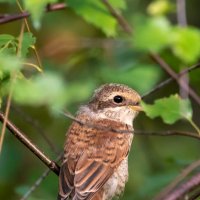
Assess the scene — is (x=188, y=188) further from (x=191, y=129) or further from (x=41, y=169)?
(x=191, y=129)

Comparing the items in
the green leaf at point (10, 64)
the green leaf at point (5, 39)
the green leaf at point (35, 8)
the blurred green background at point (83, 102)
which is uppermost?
the green leaf at point (35, 8)

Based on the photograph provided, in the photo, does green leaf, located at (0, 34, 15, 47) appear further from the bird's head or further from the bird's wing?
the bird's head

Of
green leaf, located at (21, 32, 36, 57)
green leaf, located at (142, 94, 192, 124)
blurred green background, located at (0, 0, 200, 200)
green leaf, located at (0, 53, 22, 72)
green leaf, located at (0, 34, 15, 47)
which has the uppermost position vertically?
green leaf, located at (0, 53, 22, 72)

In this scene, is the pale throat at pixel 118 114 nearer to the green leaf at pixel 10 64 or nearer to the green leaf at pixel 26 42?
the green leaf at pixel 26 42

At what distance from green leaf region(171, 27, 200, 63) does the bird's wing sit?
2.83m

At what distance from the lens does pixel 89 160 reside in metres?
6.57

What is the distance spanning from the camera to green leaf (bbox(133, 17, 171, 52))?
358cm

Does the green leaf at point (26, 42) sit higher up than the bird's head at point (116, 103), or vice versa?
the green leaf at point (26, 42)

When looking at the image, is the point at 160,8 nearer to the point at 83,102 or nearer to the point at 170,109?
the point at 170,109

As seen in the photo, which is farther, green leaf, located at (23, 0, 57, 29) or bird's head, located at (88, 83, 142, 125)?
bird's head, located at (88, 83, 142, 125)

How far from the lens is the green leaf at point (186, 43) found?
3.57 m

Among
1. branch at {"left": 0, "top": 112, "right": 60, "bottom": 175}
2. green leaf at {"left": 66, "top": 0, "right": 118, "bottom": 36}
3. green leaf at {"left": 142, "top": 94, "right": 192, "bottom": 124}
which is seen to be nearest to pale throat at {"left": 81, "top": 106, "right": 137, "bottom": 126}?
branch at {"left": 0, "top": 112, "right": 60, "bottom": 175}

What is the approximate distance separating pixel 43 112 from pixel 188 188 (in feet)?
19.1

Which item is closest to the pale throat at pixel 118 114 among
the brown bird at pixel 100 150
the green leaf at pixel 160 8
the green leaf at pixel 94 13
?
the brown bird at pixel 100 150
